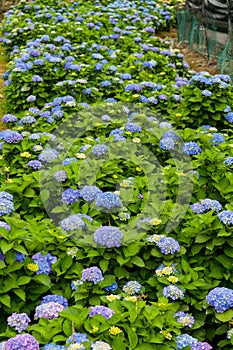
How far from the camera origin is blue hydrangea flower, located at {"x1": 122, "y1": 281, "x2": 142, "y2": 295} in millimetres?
2338

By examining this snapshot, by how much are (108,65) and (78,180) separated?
114 inches

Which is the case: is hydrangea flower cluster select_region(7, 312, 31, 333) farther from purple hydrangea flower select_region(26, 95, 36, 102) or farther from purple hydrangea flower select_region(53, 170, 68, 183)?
purple hydrangea flower select_region(26, 95, 36, 102)

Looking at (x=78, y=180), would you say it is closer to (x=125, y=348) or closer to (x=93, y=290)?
(x=93, y=290)

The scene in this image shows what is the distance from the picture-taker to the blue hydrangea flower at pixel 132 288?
2338mm

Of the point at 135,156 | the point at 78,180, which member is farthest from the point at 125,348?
the point at 135,156

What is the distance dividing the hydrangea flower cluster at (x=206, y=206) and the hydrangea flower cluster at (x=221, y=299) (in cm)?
56

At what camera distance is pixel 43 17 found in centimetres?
796

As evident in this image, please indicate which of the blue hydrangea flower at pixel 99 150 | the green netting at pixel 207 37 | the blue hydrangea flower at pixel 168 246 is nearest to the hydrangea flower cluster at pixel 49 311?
the blue hydrangea flower at pixel 168 246

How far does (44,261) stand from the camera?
2.43m

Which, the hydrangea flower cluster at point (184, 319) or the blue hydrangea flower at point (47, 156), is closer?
the hydrangea flower cluster at point (184, 319)

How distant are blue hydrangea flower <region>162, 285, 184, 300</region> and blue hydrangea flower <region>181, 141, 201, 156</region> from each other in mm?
1273

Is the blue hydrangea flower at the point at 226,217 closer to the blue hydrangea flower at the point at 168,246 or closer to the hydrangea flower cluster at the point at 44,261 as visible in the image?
the blue hydrangea flower at the point at 168,246

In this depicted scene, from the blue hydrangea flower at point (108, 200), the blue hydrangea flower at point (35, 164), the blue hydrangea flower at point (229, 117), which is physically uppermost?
the blue hydrangea flower at point (108, 200)

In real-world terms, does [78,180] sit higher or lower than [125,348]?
lower
